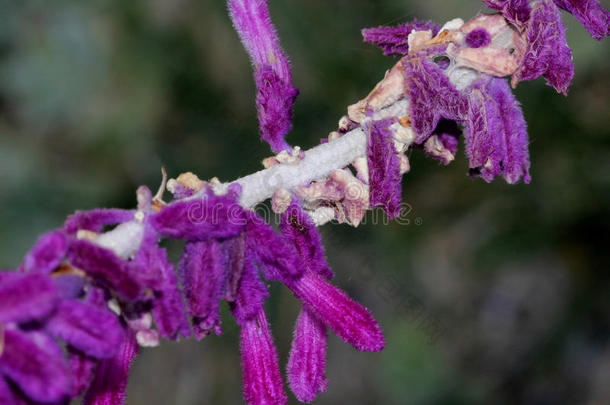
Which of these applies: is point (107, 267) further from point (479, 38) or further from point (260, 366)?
point (479, 38)

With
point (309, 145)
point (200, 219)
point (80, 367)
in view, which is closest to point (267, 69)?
point (200, 219)

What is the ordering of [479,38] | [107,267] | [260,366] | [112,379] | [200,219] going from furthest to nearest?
[479,38] < [260,366] < [112,379] < [200,219] < [107,267]

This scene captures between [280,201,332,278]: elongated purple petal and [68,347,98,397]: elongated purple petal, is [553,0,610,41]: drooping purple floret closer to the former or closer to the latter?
[280,201,332,278]: elongated purple petal

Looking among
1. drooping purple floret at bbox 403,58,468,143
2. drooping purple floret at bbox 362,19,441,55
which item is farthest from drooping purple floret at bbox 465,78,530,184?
drooping purple floret at bbox 362,19,441,55

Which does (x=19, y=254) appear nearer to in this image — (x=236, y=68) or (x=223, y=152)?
(x=223, y=152)

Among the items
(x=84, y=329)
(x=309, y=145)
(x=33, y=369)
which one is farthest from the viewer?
(x=309, y=145)

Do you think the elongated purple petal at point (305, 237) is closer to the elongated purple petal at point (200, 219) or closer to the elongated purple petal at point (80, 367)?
the elongated purple petal at point (200, 219)

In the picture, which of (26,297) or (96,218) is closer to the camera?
(26,297)

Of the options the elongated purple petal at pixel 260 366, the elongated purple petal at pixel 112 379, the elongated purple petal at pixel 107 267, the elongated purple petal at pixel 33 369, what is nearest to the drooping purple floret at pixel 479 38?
the elongated purple petal at pixel 260 366
